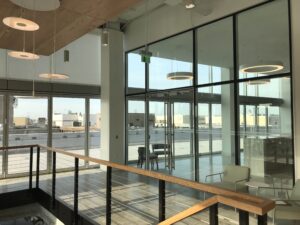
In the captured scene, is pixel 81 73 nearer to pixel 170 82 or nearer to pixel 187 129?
pixel 170 82

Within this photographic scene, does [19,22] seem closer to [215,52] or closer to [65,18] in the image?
[65,18]

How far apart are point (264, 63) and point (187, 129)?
245cm

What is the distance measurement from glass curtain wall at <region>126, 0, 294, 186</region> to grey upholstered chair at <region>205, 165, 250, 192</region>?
0.47 metres

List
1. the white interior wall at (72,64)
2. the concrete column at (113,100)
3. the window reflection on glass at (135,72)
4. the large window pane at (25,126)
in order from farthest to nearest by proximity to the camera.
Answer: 1. the concrete column at (113,100)
2. the window reflection on glass at (135,72)
3. the large window pane at (25,126)
4. the white interior wall at (72,64)

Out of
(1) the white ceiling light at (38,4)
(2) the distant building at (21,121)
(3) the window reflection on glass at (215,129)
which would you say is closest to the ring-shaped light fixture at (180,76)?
(3) the window reflection on glass at (215,129)

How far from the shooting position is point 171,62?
7180 millimetres

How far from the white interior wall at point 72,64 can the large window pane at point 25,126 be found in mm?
777

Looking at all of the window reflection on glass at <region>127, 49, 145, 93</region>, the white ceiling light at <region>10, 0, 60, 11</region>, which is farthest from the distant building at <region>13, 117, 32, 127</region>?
the white ceiling light at <region>10, 0, 60, 11</region>

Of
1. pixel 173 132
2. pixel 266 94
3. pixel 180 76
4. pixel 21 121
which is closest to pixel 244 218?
pixel 266 94

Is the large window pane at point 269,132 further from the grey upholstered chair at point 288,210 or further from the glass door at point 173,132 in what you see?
the glass door at point 173,132

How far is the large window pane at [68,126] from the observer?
8688mm

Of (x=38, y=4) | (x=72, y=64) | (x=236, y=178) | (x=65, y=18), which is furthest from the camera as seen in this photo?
(x=72, y=64)

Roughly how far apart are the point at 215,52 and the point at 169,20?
5.99 feet

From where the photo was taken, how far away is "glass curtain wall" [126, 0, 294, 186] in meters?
4.88
